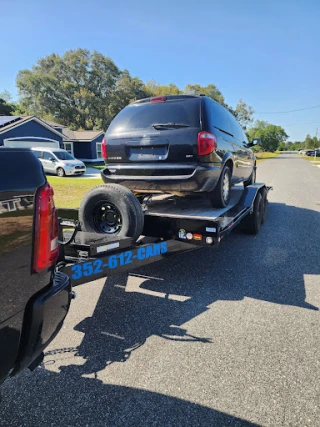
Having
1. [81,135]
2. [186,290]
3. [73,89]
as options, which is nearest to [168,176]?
[186,290]

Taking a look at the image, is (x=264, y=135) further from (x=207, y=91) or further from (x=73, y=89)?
(x=73, y=89)

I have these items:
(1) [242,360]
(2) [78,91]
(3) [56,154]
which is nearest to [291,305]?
(1) [242,360]

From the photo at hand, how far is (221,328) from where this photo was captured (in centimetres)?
314

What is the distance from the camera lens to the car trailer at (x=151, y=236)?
2.94m

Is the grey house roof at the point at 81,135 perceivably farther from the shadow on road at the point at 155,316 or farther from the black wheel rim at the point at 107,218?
the black wheel rim at the point at 107,218

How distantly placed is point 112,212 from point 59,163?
1931cm

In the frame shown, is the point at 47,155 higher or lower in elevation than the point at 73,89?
lower

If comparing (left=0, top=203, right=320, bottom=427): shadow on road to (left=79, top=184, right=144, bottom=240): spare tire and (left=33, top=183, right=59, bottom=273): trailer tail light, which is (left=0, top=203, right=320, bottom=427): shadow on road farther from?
(left=33, top=183, right=59, bottom=273): trailer tail light

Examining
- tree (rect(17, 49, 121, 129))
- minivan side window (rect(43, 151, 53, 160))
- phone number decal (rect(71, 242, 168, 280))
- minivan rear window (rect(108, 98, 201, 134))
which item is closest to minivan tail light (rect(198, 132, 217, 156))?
minivan rear window (rect(108, 98, 201, 134))

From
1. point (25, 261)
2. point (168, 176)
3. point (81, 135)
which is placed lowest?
point (25, 261)

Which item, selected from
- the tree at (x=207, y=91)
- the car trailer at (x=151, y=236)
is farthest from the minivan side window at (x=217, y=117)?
the tree at (x=207, y=91)

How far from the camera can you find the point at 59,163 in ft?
70.9

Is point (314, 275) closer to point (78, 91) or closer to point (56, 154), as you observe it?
point (56, 154)

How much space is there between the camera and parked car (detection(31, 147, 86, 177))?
2153 centimetres
